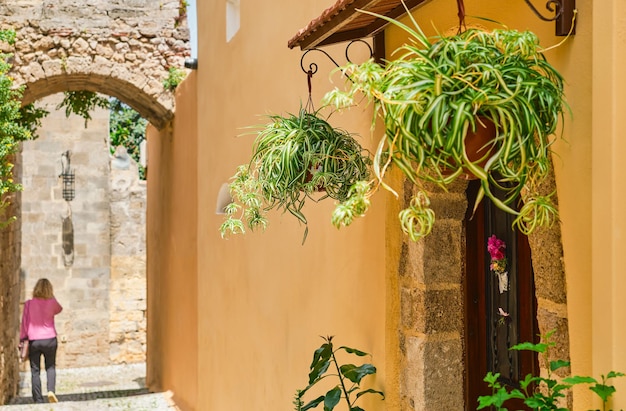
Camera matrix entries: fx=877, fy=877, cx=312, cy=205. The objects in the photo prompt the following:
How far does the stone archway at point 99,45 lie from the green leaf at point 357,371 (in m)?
6.76

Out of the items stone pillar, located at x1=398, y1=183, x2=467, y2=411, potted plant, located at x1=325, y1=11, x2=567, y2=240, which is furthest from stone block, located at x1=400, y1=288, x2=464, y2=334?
potted plant, located at x1=325, y1=11, x2=567, y2=240

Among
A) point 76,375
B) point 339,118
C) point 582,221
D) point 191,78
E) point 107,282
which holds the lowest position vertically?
point 76,375

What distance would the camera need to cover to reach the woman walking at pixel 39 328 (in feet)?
34.6

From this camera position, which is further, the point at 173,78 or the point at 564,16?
the point at 173,78

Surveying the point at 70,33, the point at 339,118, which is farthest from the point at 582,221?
the point at 70,33

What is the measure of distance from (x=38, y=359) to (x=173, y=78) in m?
3.95

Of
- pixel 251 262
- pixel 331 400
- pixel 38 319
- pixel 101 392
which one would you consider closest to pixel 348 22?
pixel 331 400

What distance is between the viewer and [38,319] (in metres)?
10.6

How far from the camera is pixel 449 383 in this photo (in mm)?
3402

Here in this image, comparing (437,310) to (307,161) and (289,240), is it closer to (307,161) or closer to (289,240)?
(307,161)

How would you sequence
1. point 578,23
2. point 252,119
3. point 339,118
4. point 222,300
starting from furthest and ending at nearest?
point 222,300
point 252,119
point 339,118
point 578,23

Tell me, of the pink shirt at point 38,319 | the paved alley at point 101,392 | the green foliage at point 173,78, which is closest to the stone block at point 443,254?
the paved alley at point 101,392

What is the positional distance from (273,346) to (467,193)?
2225 mm

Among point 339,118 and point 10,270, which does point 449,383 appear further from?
point 10,270
